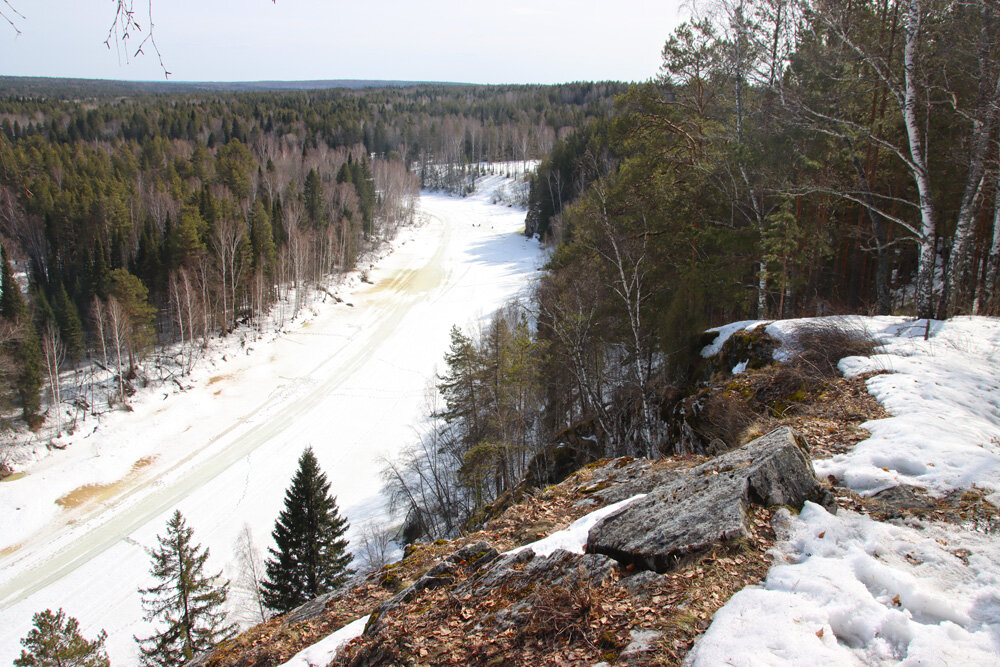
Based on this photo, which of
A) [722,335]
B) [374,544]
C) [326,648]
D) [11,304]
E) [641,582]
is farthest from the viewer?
[11,304]

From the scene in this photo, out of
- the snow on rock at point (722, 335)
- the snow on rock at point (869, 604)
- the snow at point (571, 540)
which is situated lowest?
the snow at point (571, 540)

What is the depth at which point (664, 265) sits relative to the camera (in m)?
16.1

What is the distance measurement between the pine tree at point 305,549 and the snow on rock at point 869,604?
15.4 meters

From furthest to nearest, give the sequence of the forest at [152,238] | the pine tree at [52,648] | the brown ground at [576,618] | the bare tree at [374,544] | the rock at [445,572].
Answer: the forest at [152,238]
the bare tree at [374,544]
the pine tree at [52,648]
the rock at [445,572]
the brown ground at [576,618]

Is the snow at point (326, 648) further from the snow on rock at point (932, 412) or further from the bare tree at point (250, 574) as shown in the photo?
the bare tree at point (250, 574)

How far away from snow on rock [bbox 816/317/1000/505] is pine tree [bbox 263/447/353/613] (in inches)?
580

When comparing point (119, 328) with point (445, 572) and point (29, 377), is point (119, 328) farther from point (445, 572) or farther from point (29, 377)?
point (445, 572)

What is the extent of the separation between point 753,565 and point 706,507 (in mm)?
678

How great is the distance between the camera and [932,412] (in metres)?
6.03

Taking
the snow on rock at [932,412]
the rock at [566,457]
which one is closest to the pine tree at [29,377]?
the rock at [566,457]

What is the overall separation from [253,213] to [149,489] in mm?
25937

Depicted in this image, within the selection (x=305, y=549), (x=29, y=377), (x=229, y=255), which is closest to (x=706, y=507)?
(x=305, y=549)

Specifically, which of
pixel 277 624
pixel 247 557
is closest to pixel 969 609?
pixel 277 624

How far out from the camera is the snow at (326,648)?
513 cm
